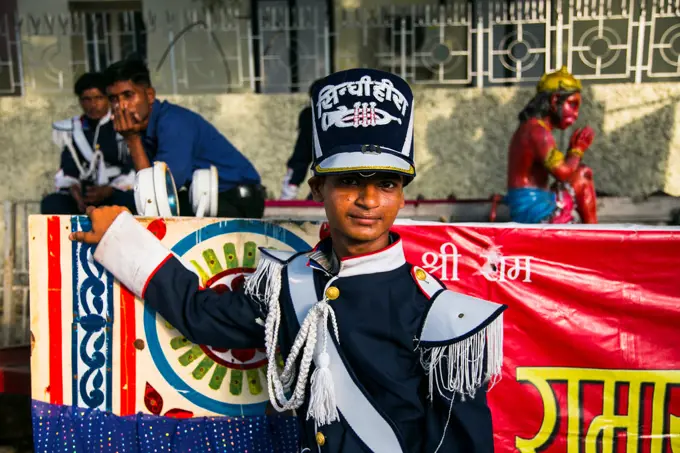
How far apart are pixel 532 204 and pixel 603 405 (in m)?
2.73

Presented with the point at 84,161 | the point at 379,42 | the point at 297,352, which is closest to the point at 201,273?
the point at 297,352

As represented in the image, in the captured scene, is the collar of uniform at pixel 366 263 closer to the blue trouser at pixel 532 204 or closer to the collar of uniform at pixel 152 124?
the collar of uniform at pixel 152 124

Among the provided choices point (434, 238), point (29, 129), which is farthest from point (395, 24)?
point (434, 238)

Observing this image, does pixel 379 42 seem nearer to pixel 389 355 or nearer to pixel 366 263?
pixel 366 263

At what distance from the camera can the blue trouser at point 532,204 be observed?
481 cm

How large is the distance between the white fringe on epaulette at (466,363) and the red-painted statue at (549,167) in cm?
331

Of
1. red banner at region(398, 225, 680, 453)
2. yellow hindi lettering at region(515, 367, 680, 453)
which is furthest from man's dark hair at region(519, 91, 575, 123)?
yellow hindi lettering at region(515, 367, 680, 453)

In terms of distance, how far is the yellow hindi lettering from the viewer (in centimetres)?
229

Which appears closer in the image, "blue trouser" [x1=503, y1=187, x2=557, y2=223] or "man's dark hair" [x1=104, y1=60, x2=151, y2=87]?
"man's dark hair" [x1=104, y1=60, x2=151, y2=87]

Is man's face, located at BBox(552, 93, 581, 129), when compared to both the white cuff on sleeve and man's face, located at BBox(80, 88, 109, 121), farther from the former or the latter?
the white cuff on sleeve

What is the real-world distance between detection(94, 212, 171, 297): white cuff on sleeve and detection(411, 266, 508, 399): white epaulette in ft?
3.17

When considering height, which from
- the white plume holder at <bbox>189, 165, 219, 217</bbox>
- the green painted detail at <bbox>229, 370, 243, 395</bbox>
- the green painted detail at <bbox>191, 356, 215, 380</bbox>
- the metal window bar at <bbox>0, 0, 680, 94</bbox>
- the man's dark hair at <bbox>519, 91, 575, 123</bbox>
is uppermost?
the metal window bar at <bbox>0, 0, 680, 94</bbox>

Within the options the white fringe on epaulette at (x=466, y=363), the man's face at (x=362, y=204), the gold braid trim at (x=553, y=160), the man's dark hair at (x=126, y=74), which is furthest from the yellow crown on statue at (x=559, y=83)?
the white fringe on epaulette at (x=466, y=363)

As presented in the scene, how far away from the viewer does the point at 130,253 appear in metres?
2.11
